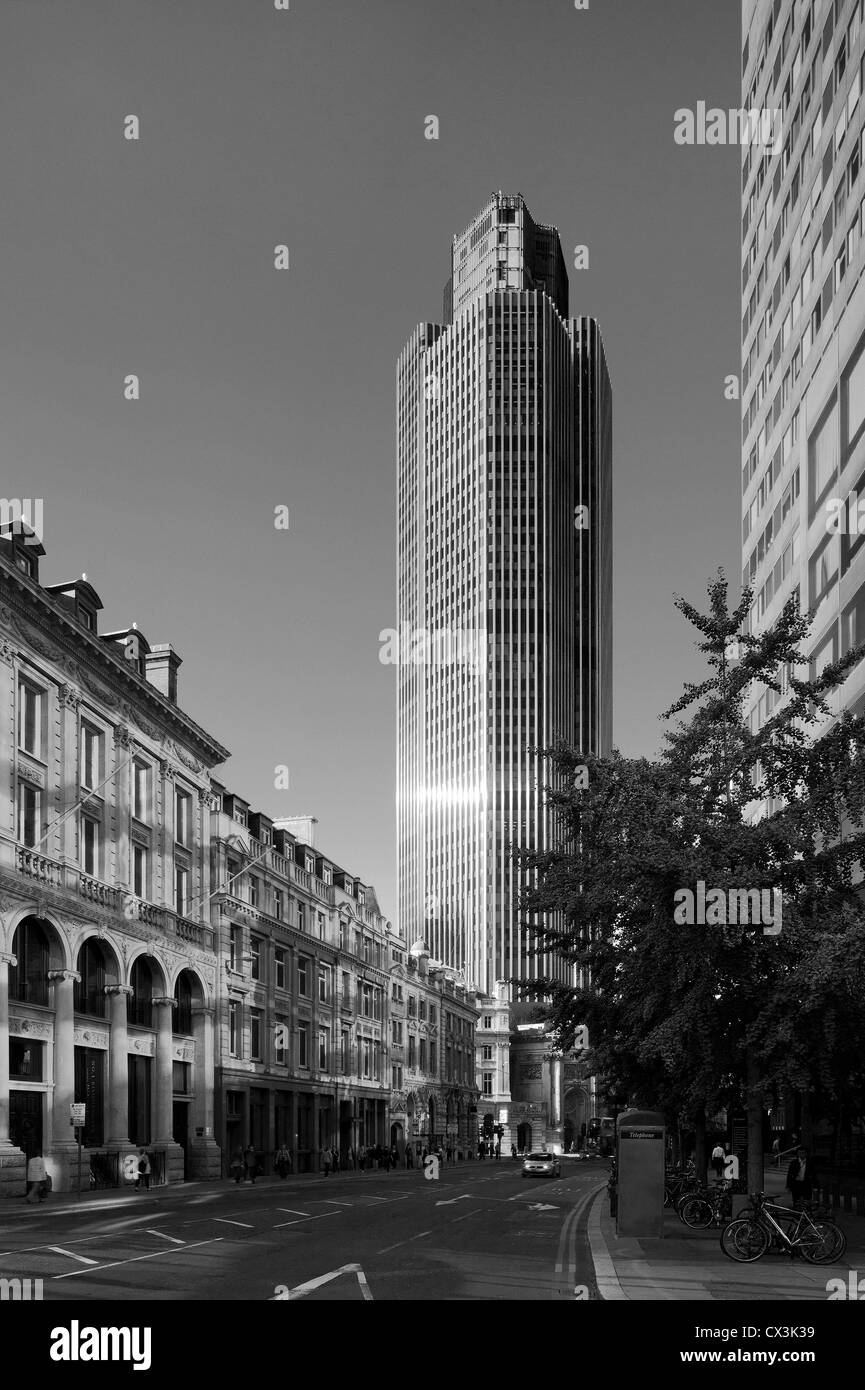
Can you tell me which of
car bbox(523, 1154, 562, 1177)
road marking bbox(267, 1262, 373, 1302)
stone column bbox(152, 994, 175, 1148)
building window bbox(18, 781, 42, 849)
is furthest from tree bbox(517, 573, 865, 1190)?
car bbox(523, 1154, 562, 1177)

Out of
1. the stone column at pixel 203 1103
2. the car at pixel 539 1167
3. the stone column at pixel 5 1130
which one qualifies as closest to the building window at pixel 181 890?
the stone column at pixel 203 1103

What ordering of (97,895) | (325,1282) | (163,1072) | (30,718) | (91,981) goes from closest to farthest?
(325,1282)
(30,718)
(97,895)
(91,981)
(163,1072)

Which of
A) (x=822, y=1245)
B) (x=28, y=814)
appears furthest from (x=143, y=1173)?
(x=822, y=1245)

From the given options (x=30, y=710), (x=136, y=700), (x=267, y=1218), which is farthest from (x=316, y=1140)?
(x=267, y=1218)

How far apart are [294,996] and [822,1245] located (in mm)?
55648

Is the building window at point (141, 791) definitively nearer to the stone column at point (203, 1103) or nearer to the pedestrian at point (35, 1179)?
the stone column at point (203, 1103)

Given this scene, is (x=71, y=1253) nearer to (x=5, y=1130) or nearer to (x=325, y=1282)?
(x=325, y=1282)

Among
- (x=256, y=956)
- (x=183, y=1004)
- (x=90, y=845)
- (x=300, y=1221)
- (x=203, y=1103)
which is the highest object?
(x=90, y=845)

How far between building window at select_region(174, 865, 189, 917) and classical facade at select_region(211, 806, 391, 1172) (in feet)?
6.31

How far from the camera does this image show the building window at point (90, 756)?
164ft

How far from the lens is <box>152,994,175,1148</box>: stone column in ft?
180

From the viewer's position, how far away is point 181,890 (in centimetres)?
5938

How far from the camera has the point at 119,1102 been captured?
50.1 m

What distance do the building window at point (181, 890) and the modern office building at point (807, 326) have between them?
24970 millimetres
